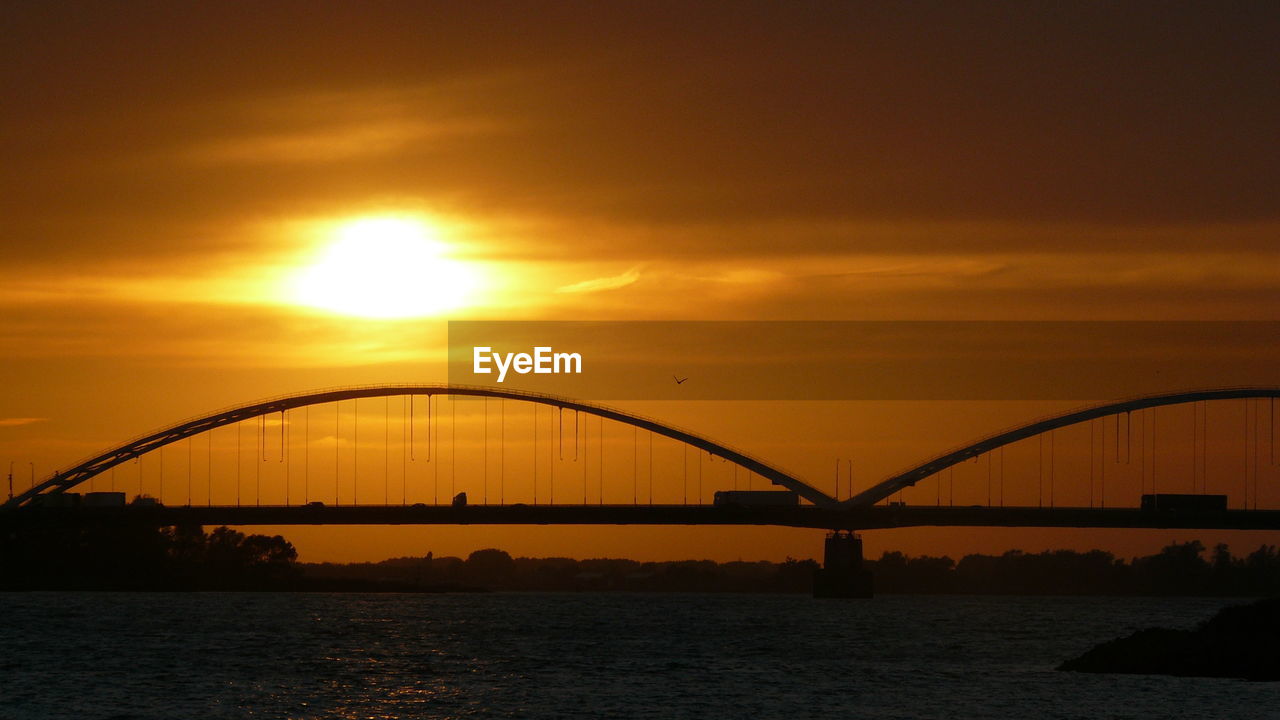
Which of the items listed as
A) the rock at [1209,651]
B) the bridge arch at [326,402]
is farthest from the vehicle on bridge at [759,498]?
the rock at [1209,651]

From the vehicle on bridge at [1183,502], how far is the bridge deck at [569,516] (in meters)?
7.81

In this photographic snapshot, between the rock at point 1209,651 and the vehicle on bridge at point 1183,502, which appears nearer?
the rock at point 1209,651

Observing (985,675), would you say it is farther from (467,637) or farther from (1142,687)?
(467,637)

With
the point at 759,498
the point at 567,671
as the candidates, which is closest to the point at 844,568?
the point at 759,498

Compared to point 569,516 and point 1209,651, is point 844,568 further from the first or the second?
point 1209,651

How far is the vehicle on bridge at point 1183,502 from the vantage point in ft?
594

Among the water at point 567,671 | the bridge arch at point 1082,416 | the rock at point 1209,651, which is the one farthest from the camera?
the bridge arch at point 1082,416

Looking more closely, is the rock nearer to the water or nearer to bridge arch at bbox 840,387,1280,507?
the water

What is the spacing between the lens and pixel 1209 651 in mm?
71750

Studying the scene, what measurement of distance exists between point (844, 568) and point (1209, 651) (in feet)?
385

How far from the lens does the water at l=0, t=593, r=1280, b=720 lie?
63.2m

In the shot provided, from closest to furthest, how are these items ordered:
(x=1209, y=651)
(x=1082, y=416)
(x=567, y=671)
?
(x=1209, y=651), (x=567, y=671), (x=1082, y=416)

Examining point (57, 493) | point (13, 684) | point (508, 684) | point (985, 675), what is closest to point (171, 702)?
point (13, 684)

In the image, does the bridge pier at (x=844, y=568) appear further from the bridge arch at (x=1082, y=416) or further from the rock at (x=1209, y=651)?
the rock at (x=1209, y=651)
